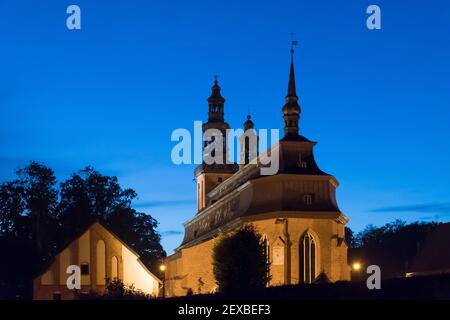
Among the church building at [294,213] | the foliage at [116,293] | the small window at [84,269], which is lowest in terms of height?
the foliage at [116,293]

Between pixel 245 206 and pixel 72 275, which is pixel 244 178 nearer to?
pixel 245 206

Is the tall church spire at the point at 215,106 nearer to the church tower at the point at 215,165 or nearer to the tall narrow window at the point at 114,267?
the church tower at the point at 215,165

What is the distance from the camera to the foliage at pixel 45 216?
9231 cm

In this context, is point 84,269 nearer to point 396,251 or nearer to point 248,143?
point 248,143

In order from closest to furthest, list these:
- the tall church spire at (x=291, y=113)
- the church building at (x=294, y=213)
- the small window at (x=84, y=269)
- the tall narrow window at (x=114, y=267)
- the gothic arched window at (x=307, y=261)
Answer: the small window at (x=84, y=269)
the tall narrow window at (x=114, y=267)
the church building at (x=294, y=213)
the gothic arched window at (x=307, y=261)
the tall church spire at (x=291, y=113)

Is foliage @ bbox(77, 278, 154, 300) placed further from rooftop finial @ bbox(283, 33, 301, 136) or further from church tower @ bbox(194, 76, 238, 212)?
church tower @ bbox(194, 76, 238, 212)

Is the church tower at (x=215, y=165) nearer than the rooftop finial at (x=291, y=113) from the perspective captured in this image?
No

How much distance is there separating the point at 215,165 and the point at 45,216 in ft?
92.8

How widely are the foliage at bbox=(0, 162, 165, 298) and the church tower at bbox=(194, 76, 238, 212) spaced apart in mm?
13209

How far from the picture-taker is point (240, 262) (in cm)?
6819

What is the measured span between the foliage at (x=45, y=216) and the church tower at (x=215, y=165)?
520 inches

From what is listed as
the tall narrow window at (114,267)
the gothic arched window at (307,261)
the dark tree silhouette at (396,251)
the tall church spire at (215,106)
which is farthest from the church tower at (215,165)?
the tall narrow window at (114,267)

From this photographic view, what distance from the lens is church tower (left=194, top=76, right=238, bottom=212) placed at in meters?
119
